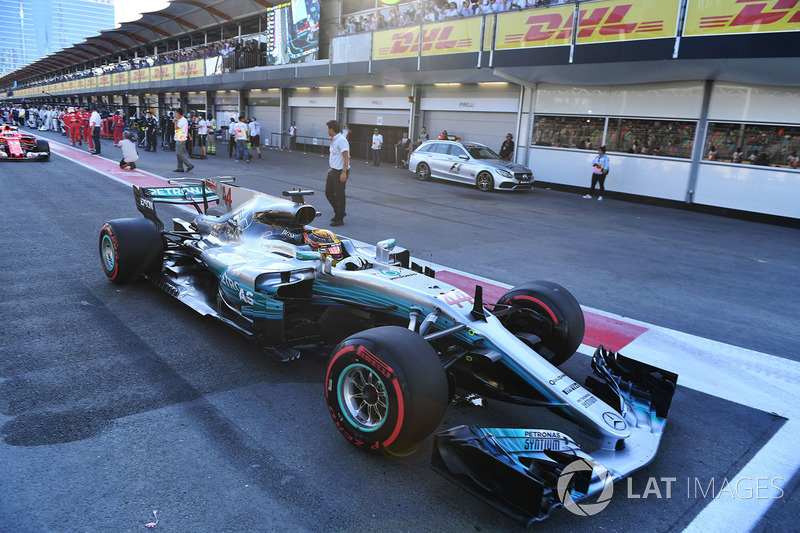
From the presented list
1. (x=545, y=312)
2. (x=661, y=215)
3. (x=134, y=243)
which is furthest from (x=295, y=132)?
(x=545, y=312)

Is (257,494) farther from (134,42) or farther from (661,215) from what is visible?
(134,42)

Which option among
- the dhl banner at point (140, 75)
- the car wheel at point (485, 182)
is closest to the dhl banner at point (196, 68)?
the dhl banner at point (140, 75)

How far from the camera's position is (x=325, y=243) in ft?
16.1

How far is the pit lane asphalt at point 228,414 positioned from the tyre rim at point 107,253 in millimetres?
234

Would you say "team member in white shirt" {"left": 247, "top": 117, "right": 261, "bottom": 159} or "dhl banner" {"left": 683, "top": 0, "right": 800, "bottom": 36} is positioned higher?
"dhl banner" {"left": 683, "top": 0, "right": 800, "bottom": 36}

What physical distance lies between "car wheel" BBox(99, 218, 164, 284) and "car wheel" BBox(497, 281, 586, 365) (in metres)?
3.89

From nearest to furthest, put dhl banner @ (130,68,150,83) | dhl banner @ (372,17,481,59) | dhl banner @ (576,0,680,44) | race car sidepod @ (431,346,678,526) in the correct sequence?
race car sidepod @ (431,346,678,526)
dhl banner @ (576,0,680,44)
dhl banner @ (372,17,481,59)
dhl banner @ (130,68,150,83)

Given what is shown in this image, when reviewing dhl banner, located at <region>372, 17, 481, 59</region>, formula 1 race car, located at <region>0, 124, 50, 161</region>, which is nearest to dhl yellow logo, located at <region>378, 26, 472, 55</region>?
dhl banner, located at <region>372, 17, 481, 59</region>

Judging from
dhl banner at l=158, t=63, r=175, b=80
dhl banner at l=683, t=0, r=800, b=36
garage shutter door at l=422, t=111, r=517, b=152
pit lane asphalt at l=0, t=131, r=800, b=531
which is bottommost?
pit lane asphalt at l=0, t=131, r=800, b=531

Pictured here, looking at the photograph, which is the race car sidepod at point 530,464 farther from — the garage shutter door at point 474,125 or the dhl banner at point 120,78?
the dhl banner at point 120,78

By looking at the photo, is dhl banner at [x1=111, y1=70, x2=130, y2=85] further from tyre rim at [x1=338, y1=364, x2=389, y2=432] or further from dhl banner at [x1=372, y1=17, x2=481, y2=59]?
tyre rim at [x1=338, y1=364, x2=389, y2=432]

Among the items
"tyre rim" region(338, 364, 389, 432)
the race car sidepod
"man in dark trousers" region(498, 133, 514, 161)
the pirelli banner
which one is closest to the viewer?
the race car sidepod

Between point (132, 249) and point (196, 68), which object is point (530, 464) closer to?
point (132, 249)

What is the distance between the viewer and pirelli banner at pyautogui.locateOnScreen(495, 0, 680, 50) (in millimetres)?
13609
